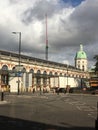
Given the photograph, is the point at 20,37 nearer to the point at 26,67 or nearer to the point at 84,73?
the point at 26,67

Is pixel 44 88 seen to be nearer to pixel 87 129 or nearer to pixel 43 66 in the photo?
pixel 43 66

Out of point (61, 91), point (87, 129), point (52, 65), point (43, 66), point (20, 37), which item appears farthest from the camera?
point (52, 65)

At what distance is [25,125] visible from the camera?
17703 millimetres

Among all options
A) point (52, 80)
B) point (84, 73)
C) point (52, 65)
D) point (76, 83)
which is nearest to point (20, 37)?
point (52, 80)

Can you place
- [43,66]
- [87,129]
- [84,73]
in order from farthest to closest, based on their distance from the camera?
[84,73], [43,66], [87,129]

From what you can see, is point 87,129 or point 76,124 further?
point 76,124

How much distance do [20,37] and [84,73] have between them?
117406 millimetres

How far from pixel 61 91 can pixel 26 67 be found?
58.7 ft

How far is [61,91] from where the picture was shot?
10006 centimetres

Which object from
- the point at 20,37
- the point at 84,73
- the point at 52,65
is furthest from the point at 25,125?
the point at 84,73

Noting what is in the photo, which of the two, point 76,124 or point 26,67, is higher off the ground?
point 26,67

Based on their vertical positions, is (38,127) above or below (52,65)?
below

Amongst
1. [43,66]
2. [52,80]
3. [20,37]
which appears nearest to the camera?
[20,37]

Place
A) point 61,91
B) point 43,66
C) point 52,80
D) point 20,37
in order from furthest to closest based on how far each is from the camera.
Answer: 1. point 43,66
2. point 52,80
3. point 61,91
4. point 20,37
